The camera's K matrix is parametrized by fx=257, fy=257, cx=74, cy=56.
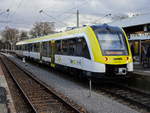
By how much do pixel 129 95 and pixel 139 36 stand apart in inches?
294

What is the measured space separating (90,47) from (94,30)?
0.95 m

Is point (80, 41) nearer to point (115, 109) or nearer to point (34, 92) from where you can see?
point (34, 92)

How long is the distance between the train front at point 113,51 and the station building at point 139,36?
13.9 ft

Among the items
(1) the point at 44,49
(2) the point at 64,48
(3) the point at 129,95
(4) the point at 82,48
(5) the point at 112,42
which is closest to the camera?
(3) the point at 129,95

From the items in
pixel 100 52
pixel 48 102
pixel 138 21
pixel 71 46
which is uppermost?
pixel 138 21

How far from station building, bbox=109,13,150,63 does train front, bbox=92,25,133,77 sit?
422cm

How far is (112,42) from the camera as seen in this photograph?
12.2 metres

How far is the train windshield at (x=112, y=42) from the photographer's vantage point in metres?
11.8

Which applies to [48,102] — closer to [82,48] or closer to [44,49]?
[82,48]

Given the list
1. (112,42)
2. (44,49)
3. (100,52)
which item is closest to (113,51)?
(112,42)

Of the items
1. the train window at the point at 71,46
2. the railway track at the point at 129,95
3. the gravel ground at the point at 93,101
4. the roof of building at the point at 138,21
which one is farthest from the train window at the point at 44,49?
the railway track at the point at 129,95

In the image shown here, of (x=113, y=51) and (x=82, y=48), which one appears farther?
(x=82, y=48)

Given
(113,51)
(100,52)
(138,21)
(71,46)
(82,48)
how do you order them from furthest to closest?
(138,21), (71,46), (82,48), (113,51), (100,52)

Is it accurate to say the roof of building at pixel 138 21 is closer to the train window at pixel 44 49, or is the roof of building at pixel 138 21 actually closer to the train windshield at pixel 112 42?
the train windshield at pixel 112 42
